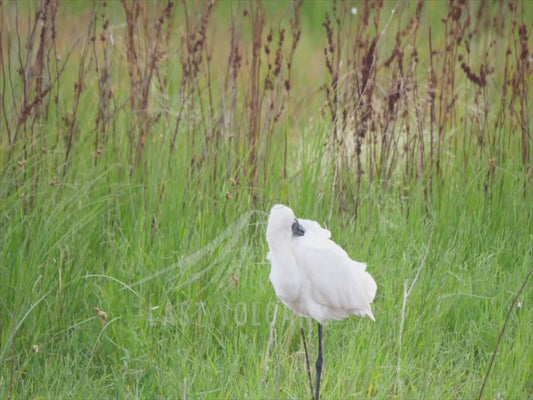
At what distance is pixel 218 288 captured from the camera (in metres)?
2.83

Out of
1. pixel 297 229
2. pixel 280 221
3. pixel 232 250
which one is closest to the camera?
pixel 280 221

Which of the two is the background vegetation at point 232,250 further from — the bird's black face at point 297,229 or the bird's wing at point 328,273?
the bird's black face at point 297,229

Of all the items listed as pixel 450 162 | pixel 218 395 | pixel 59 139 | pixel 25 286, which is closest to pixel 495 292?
pixel 450 162

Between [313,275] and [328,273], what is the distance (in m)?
0.04

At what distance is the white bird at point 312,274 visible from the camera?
1964 mm

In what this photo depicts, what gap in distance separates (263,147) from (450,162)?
89cm

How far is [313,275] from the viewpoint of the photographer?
6.54 ft

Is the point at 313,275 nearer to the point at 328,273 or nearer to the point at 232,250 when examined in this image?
the point at 328,273

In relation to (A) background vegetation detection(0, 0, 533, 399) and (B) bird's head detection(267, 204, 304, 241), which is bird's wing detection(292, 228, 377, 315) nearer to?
(B) bird's head detection(267, 204, 304, 241)

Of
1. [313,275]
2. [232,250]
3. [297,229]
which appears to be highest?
[297,229]

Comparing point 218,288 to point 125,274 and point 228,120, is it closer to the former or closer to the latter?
point 125,274

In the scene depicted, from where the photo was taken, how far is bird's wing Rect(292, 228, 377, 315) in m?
1.98

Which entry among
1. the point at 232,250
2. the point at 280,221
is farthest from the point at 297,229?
the point at 232,250

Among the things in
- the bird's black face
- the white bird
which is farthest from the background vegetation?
the bird's black face
